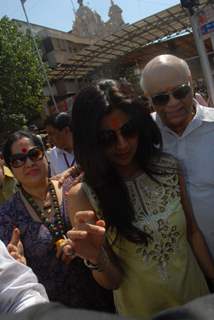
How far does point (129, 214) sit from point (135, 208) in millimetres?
59

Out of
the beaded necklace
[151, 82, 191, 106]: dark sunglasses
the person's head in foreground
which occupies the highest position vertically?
[151, 82, 191, 106]: dark sunglasses

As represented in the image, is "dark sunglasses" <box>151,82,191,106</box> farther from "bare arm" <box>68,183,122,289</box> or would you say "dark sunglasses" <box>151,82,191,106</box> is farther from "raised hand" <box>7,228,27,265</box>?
"raised hand" <box>7,228,27,265</box>

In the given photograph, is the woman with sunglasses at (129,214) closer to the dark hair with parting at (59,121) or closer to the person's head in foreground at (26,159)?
the person's head in foreground at (26,159)

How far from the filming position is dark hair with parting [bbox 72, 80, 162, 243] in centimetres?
194

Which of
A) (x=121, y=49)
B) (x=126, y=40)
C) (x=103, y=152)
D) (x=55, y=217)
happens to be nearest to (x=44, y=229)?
(x=55, y=217)

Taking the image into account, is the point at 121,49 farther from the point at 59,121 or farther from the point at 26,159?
the point at 26,159

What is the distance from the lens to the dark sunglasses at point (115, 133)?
199 cm

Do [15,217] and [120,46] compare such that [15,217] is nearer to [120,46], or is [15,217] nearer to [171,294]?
[171,294]

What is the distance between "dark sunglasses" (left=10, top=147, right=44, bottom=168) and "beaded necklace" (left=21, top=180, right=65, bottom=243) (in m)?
0.17

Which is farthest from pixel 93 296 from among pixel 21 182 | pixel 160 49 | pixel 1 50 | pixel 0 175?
pixel 160 49

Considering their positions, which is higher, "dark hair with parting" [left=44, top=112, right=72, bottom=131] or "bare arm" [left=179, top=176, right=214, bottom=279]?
"dark hair with parting" [left=44, top=112, right=72, bottom=131]

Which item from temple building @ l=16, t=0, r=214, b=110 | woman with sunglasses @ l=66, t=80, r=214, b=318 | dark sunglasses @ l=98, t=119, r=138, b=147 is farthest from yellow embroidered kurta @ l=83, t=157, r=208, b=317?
temple building @ l=16, t=0, r=214, b=110

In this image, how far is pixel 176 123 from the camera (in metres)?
2.32

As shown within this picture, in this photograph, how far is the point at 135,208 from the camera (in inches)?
79.0
